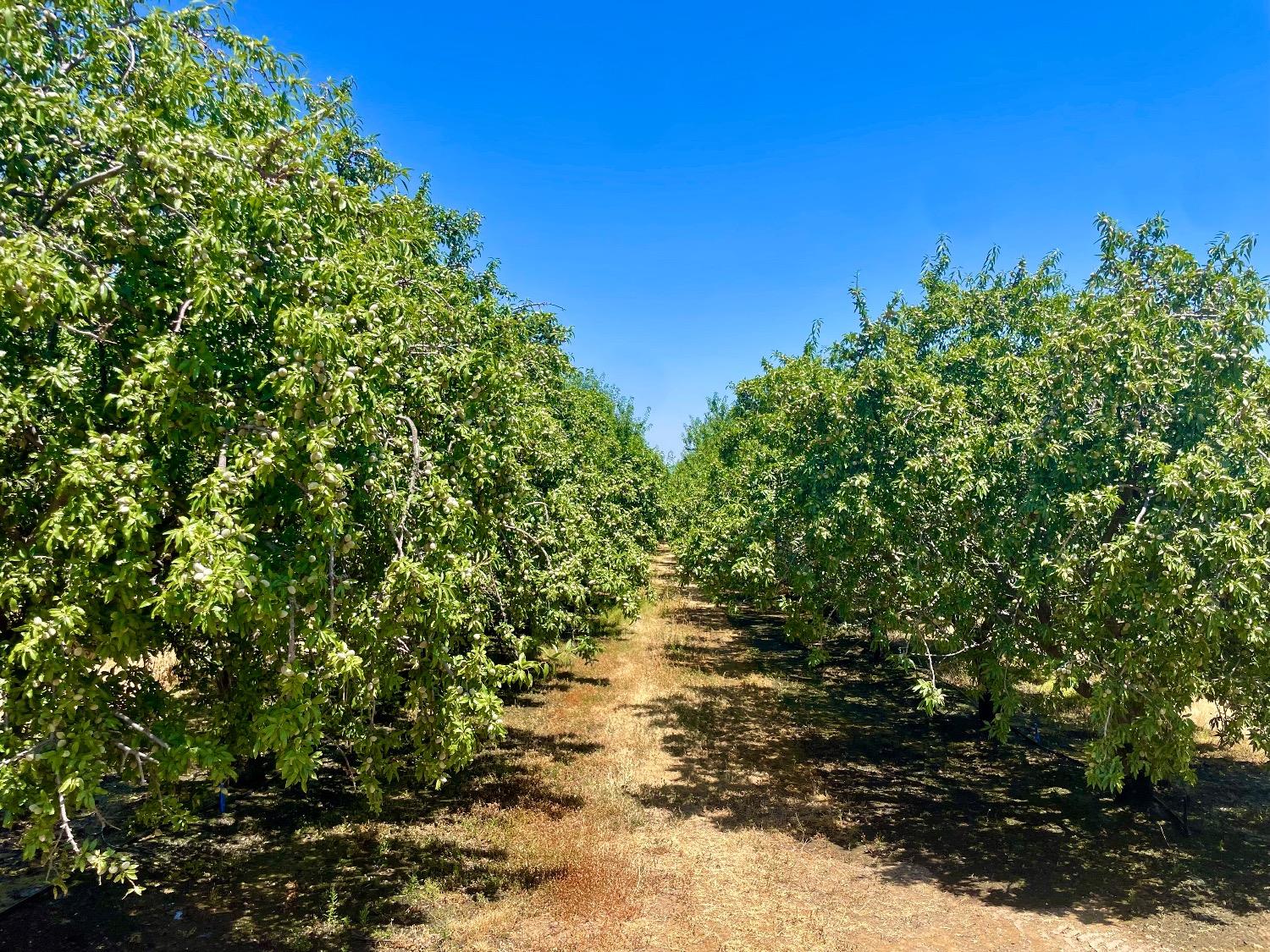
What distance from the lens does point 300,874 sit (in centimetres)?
983

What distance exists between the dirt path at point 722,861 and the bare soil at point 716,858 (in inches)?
1.8

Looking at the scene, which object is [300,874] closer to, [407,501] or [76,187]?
[407,501]

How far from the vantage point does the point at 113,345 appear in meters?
5.89

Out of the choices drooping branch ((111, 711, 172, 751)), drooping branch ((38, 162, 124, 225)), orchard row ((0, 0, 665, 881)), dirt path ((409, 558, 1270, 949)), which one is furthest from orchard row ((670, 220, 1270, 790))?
drooping branch ((38, 162, 124, 225))

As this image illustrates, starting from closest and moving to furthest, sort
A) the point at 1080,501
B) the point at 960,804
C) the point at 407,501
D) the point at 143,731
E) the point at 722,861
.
Answer: the point at 143,731, the point at 407,501, the point at 1080,501, the point at 722,861, the point at 960,804

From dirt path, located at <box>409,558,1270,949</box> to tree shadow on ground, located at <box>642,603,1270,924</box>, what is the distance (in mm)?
87

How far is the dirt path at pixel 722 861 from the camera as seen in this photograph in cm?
858

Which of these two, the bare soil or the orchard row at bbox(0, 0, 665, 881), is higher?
the orchard row at bbox(0, 0, 665, 881)

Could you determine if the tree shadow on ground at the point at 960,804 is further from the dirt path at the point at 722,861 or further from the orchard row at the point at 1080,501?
the orchard row at the point at 1080,501

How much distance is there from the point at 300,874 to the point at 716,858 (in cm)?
625

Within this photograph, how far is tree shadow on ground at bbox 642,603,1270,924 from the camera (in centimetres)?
977

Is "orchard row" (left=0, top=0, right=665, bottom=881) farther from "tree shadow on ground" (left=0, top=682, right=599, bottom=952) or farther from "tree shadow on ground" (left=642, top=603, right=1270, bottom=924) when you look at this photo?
"tree shadow on ground" (left=642, top=603, right=1270, bottom=924)

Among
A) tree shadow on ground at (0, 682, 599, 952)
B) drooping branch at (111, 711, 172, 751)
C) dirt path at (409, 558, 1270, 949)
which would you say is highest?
drooping branch at (111, 711, 172, 751)

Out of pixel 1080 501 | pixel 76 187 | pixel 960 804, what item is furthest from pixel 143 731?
pixel 960 804
